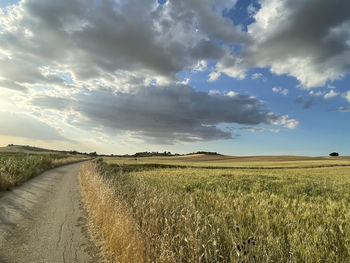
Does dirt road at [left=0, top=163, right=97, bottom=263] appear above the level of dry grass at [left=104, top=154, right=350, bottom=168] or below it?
below

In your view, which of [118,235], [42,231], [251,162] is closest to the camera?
[118,235]

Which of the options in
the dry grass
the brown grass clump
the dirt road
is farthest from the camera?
the dry grass

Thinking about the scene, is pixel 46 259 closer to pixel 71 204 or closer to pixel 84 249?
pixel 84 249

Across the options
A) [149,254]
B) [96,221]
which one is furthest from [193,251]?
[96,221]

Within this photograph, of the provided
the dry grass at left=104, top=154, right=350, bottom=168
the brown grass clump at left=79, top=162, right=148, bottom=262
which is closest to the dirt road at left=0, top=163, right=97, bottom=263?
the brown grass clump at left=79, top=162, right=148, bottom=262

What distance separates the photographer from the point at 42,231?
655 cm

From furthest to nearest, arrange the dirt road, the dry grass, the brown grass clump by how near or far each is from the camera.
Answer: the dry grass
the dirt road
the brown grass clump

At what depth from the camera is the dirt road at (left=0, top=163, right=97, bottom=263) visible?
16.8 ft

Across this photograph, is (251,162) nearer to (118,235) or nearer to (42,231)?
(42,231)

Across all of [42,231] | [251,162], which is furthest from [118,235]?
[251,162]

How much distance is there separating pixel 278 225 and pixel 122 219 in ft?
13.4

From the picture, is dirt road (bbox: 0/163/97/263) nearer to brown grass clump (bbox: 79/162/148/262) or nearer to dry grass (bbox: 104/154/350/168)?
brown grass clump (bbox: 79/162/148/262)

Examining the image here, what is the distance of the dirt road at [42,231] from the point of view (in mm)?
5117

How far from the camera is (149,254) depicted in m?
3.54
